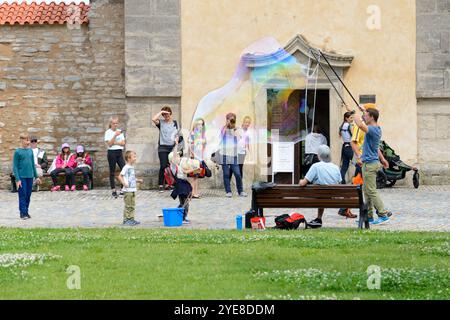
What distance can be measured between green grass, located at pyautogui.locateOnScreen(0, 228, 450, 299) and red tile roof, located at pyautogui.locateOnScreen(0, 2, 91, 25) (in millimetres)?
10995

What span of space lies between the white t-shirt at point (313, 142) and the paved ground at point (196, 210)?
5.72ft

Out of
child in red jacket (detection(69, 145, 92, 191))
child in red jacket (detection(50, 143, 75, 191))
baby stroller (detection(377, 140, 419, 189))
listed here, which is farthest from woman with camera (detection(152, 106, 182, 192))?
Answer: baby stroller (detection(377, 140, 419, 189))

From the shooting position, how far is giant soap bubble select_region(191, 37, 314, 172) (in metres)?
24.2

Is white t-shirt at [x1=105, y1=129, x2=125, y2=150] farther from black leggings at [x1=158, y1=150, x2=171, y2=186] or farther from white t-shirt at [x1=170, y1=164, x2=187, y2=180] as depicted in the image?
white t-shirt at [x1=170, y1=164, x2=187, y2=180]

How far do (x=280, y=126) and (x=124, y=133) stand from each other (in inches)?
146

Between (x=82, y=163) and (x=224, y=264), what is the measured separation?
46.3 feet

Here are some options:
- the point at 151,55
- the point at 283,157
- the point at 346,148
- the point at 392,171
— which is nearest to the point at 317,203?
the point at 346,148

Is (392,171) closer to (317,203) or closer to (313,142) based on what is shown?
(313,142)

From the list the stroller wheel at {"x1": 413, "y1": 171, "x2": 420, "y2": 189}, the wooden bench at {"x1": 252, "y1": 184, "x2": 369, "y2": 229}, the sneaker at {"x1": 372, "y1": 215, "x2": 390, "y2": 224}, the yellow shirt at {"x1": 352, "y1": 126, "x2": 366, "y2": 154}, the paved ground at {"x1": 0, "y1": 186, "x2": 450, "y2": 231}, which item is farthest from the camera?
the stroller wheel at {"x1": 413, "y1": 171, "x2": 420, "y2": 189}

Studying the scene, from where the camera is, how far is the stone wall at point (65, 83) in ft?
81.7

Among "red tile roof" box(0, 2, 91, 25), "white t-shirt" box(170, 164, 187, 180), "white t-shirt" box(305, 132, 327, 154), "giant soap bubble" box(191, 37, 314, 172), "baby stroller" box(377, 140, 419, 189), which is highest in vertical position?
"red tile roof" box(0, 2, 91, 25)

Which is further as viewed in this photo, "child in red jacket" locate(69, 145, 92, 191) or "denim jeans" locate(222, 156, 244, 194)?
"child in red jacket" locate(69, 145, 92, 191)

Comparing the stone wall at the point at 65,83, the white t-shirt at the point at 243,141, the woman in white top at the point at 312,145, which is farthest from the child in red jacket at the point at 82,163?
the woman in white top at the point at 312,145
